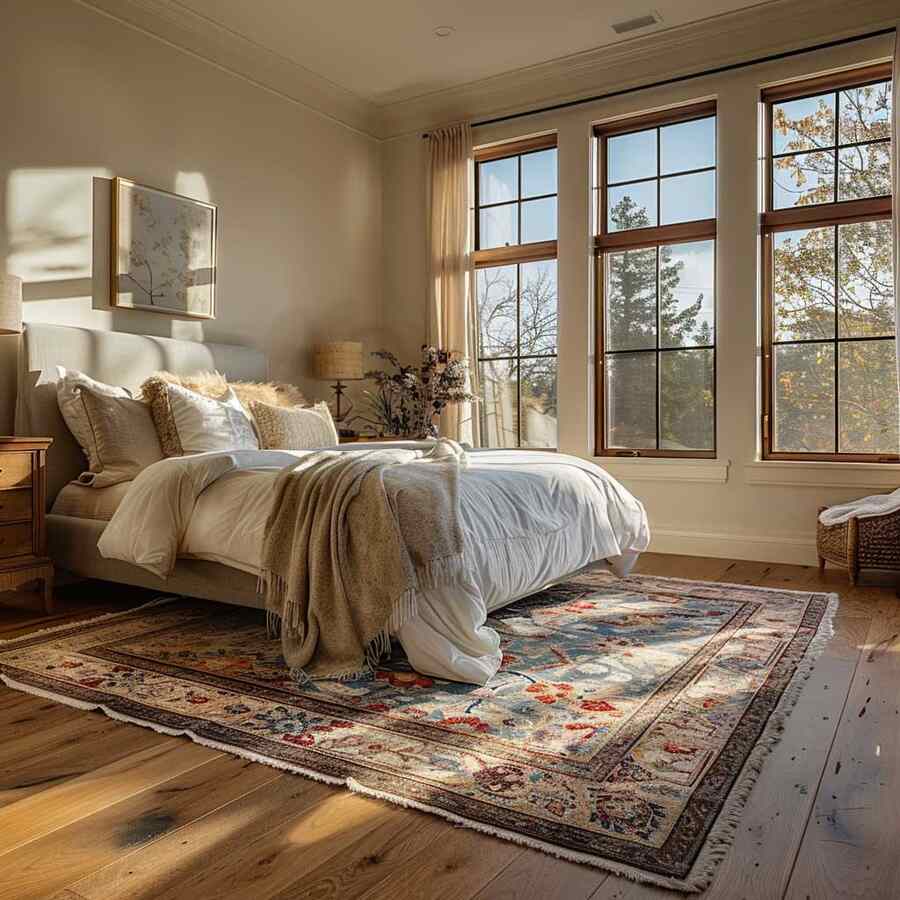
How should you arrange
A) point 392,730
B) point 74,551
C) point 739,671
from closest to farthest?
point 392,730 → point 739,671 → point 74,551

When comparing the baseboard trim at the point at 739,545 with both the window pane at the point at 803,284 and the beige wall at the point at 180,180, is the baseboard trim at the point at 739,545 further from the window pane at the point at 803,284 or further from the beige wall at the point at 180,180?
the beige wall at the point at 180,180

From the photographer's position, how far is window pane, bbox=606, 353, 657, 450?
5.47 metres

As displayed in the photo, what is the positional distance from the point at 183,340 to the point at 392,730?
3.32 meters

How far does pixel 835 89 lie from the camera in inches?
191

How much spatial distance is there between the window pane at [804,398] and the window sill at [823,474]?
0.46 ft

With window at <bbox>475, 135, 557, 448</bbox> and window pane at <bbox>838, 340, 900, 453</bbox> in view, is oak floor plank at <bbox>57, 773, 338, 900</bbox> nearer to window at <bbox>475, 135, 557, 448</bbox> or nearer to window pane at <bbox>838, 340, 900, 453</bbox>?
window pane at <bbox>838, 340, 900, 453</bbox>

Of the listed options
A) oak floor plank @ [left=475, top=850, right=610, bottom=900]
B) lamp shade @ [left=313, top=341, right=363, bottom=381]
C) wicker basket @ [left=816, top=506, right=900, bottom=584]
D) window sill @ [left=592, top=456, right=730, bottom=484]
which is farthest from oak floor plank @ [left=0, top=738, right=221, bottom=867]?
window sill @ [left=592, top=456, right=730, bottom=484]

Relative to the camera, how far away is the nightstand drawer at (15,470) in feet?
11.2

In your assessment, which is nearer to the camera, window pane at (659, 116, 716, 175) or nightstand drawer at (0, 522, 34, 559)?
nightstand drawer at (0, 522, 34, 559)

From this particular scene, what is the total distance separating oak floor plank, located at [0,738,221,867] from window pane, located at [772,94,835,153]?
15.4ft

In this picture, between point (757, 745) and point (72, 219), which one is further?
point (72, 219)

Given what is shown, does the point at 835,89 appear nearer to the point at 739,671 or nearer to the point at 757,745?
the point at 739,671

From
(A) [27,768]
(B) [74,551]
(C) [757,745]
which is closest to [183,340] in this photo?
(B) [74,551]

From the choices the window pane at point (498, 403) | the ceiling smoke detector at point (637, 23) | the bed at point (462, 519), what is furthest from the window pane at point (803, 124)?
the bed at point (462, 519)
